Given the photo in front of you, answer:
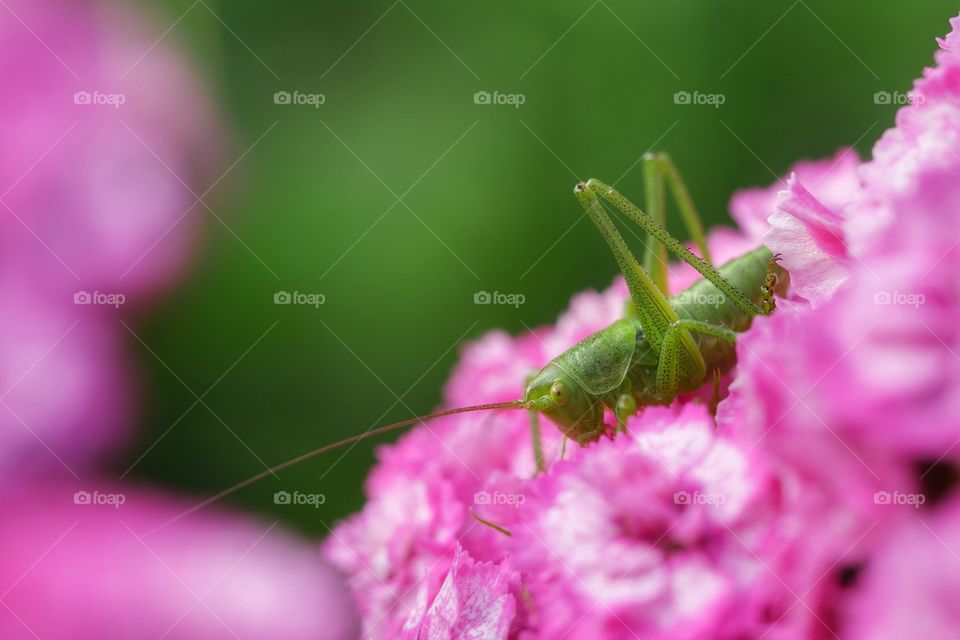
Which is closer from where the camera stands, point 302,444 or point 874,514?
point 874,514

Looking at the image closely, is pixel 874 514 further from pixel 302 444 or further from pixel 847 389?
pixel 302 444

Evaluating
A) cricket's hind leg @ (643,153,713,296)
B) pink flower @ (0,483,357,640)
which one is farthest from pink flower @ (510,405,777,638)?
pink flower @ (0,483,357,640)

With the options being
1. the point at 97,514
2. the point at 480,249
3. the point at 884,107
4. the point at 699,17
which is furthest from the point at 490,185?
the point at 97,514
